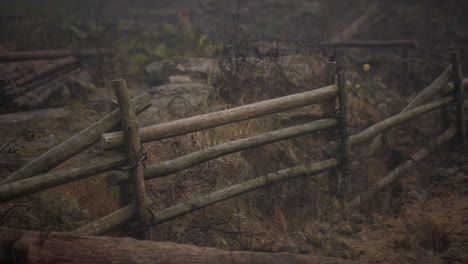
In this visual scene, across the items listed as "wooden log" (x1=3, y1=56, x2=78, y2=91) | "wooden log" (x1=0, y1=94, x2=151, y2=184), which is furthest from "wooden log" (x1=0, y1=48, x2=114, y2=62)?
"wooden log" (x1=0, y1=94, x2=151, y2=184)

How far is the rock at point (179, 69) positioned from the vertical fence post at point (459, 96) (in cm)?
369

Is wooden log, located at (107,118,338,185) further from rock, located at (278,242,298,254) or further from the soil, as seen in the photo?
rock, located at (278,242,298,254)

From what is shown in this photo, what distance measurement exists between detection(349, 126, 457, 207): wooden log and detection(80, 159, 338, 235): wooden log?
724 mm

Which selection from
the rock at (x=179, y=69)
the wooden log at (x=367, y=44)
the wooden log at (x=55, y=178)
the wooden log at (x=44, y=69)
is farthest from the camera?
the wooden log at (x=367, y=44)

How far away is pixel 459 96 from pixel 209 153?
4006 millimetres

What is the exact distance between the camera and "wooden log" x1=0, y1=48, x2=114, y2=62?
267 inches

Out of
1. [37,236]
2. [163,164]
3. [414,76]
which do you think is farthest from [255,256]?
[414,76]

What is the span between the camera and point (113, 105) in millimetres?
2984

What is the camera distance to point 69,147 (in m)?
2.74

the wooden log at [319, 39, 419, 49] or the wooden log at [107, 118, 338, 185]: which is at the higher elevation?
the wooden log at [319, 39, 419, 49]

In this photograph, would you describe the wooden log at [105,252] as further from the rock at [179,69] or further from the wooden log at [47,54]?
the wooden log at [47,54]

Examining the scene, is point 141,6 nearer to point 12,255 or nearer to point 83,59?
point 83,59

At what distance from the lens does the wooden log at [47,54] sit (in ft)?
22.3

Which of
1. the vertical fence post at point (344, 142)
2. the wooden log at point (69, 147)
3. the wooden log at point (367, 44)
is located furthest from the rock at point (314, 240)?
the wooden log at point (367, 44)
